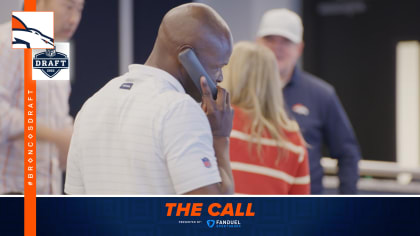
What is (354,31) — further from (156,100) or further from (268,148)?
(156,100)

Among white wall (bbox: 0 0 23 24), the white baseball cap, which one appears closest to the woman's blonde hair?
the white baseball cap

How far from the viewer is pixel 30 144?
151 cm

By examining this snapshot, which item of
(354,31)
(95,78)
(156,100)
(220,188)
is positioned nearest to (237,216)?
(220,188)

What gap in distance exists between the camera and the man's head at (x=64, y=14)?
1.52 metres

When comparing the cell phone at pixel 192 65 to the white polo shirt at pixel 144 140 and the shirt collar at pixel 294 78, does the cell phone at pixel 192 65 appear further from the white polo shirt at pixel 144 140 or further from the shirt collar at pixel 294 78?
the shirt collar at pixel 294 78

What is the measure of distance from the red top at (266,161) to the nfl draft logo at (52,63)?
2.15ft

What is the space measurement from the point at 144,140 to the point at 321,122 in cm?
156

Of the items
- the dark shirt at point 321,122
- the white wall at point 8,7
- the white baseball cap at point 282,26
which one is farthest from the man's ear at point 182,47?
the dark shirt at point 321,122

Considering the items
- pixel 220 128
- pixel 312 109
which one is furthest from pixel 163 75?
pixel 312 109

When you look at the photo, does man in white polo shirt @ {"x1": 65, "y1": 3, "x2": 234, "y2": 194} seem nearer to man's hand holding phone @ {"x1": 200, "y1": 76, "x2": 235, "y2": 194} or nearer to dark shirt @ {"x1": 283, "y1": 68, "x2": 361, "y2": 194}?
man's hand holding phone @ {"x1": 200, "y1": 76, "x2": 235, "y2": 194}

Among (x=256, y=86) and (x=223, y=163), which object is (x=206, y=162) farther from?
(x=256, y=86)

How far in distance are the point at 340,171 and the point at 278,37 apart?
0.71 meters

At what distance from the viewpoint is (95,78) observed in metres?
1.60

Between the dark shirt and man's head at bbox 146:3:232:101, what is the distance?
51.9 inches
